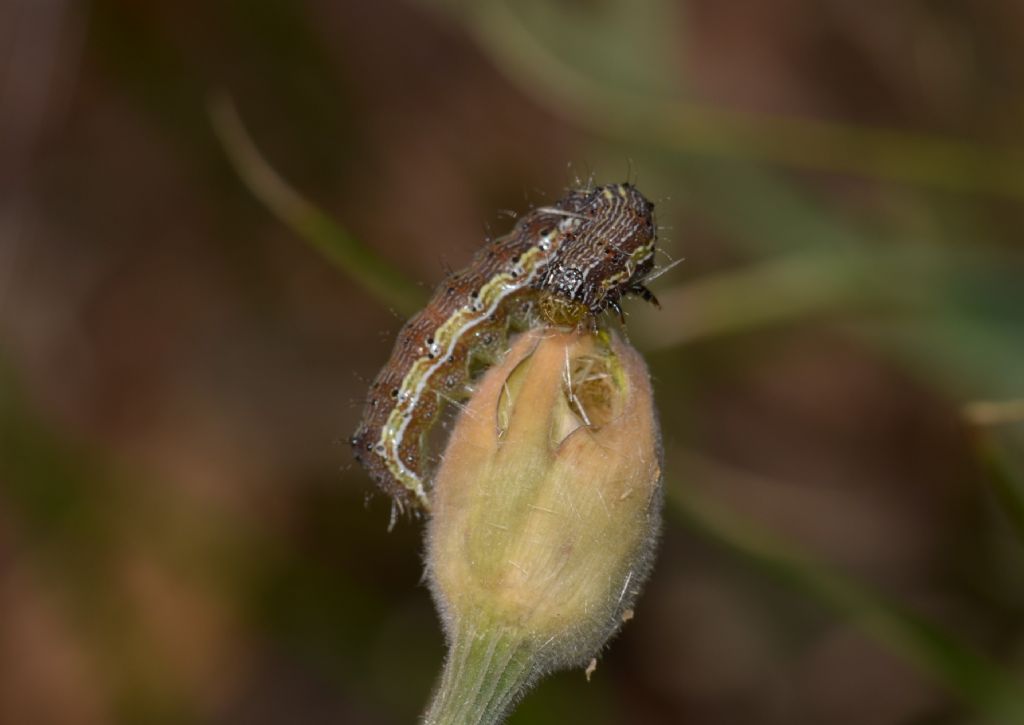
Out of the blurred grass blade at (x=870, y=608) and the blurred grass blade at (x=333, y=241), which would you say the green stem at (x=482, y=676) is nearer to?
the blurred grass blade at (x=870, y=608)

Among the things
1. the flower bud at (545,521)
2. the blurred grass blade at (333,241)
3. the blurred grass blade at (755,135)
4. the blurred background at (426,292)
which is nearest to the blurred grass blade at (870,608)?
the blurred background at (426,292)

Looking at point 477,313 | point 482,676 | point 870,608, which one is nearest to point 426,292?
point 477,313

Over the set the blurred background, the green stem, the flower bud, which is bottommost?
the green stem

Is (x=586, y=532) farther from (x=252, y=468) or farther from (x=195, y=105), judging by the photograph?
(x=195, y=105)

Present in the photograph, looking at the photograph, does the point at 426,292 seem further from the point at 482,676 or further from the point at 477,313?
the point at 482,676

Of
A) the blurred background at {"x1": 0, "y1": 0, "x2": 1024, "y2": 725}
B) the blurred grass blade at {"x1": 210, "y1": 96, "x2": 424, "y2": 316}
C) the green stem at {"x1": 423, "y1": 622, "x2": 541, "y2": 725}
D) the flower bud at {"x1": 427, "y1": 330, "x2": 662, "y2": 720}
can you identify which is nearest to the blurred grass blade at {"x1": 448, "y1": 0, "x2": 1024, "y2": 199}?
the blurred background at {"x1": 0, "y1": 0, "x2": 1024, "y2": 725}

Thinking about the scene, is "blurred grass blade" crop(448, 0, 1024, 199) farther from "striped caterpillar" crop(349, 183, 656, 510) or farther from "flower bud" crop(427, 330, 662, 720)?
"flower bud" crop(427, 330, 662, 720)

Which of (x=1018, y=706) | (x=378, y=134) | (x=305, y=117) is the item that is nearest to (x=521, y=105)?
(x=378, y=134)
